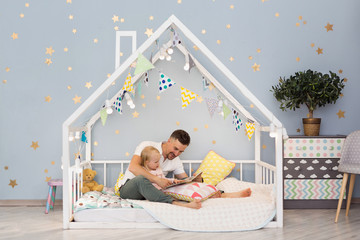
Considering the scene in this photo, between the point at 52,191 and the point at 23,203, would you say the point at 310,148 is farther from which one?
the point at 23,203

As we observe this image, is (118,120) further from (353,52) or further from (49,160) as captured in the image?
(353,52)

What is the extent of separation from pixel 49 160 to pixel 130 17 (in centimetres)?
148

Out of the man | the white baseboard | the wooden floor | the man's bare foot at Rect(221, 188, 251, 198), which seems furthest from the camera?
the white baseboard

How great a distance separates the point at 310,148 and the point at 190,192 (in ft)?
3.76

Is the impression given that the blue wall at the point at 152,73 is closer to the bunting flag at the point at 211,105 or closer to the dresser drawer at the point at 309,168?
the dresser drawer at the point at 309,168

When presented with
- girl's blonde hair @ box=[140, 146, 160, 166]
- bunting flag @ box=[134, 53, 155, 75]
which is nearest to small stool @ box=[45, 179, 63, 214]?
girl's blonde hair @ box=[140, 146, 160, 166]

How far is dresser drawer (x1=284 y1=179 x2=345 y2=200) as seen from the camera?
136 inches

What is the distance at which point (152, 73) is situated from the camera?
3768 mm

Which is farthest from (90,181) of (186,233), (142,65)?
(142,65)

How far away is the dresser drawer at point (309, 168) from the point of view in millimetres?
3453

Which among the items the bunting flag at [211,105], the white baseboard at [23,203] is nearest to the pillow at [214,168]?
the bunting flag at [211,105]

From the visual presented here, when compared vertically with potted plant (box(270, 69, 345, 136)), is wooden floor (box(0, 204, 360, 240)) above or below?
below

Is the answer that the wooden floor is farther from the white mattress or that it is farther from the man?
the man

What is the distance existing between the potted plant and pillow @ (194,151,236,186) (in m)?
0.69
